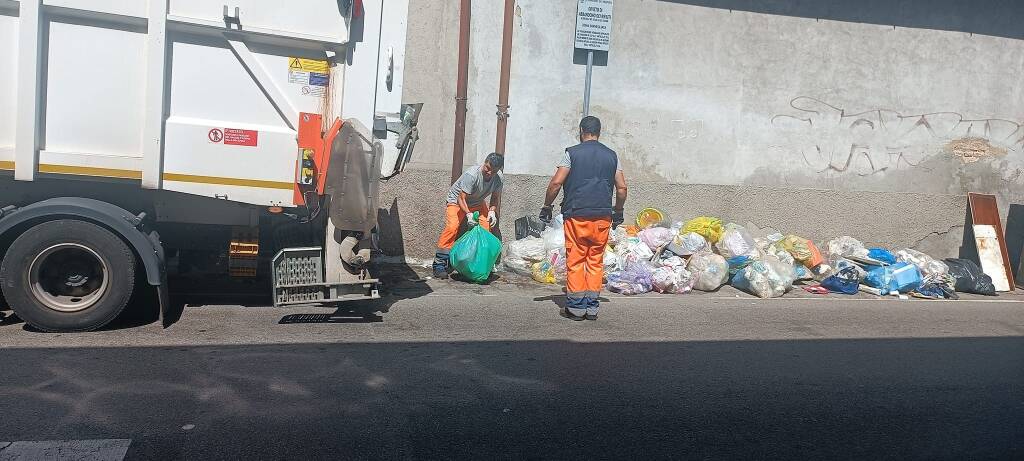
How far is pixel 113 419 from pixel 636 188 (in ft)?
24.7

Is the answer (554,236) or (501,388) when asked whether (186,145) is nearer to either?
(501,388)

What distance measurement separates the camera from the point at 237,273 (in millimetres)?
6125

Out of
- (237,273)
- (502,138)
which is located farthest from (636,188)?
(237,273)

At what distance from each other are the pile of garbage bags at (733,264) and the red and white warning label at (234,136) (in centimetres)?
399

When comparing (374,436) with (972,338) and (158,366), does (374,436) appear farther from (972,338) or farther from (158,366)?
(972,338)

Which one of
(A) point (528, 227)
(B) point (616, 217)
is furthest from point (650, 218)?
(B) point (616, 217)

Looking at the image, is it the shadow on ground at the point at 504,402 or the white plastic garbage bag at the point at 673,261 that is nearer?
the shadow on ground at the point at 504,402

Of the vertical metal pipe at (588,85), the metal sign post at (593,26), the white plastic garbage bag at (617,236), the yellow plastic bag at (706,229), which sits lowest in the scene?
the white plastic garbage bag at (617,236)

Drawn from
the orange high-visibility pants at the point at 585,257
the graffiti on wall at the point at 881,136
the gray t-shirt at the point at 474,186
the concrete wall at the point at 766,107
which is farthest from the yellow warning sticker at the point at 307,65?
the graffiti on wall at the point at 881,136

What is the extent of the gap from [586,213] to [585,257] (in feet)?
1.31

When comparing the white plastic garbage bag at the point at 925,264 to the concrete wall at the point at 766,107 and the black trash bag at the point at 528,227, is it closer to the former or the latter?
the concrete wall at the point at 766,107

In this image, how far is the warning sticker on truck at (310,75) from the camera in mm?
5891

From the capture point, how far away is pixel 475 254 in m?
8.36

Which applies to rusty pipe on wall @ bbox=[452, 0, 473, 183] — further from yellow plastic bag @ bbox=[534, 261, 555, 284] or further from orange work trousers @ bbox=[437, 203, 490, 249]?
yellow plastic bag @ bbox=[534, 261, 555, 284]
